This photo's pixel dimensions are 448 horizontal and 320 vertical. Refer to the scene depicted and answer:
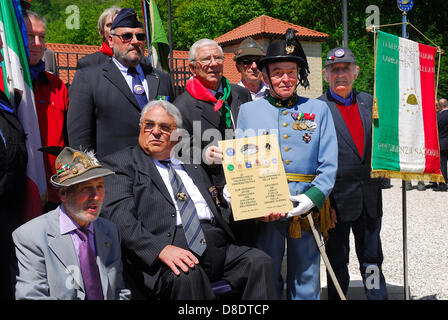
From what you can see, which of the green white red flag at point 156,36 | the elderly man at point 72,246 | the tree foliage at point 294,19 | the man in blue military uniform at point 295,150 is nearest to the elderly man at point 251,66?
the green white red flag at point 156,36

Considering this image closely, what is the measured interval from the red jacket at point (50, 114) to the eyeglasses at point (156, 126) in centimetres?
86

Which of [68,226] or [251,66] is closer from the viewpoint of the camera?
[68,226]

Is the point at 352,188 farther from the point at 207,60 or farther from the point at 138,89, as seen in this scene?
the point at 138,89

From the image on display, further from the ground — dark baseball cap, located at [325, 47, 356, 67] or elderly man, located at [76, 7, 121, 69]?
elderly man, located at [76, 7, 121, 69]

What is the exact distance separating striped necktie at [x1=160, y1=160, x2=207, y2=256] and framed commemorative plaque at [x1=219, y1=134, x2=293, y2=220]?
31 cm

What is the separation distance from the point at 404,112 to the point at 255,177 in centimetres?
178

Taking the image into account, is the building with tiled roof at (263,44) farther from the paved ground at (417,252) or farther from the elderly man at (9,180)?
the elderly man at (9,180)

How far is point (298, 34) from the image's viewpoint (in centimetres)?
2795

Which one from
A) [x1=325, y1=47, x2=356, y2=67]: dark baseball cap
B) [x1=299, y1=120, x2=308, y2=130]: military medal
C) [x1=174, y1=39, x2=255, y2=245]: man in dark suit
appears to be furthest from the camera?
[x1=325, y1=47, x2=356, y2=67]: dark baseball cap

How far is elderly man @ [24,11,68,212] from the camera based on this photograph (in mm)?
3775

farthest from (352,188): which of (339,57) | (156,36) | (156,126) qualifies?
(156,36)

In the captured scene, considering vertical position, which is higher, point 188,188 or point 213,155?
point 213,155

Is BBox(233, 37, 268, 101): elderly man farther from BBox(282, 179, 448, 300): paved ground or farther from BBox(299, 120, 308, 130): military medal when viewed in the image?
BBox(282, 179, 448, 300): paved ground

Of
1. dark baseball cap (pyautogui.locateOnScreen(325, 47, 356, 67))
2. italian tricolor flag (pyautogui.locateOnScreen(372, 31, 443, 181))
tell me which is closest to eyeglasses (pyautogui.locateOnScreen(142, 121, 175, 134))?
dark baseball cap (pyautogui.locateOnScreen(325, 47, 356, 67))
